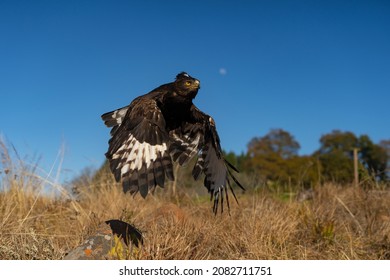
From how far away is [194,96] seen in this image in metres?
6.37

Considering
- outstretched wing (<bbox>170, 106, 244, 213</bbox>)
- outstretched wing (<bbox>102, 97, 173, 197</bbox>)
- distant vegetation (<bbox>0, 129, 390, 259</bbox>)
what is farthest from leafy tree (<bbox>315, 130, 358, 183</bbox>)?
outstretched wing (<bbox>102, 97, 173, 197</bbox>)

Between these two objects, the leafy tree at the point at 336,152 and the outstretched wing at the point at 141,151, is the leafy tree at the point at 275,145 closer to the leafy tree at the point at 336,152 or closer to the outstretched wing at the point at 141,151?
the leafy tree at the point at 336,152

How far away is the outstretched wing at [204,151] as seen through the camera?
22.2 ft

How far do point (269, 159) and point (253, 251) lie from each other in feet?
106

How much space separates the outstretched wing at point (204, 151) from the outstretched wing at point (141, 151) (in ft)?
4.47

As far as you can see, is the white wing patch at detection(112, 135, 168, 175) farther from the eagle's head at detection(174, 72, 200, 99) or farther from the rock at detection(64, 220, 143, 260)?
the eagle's head at detection(174, 72, 200, 99)

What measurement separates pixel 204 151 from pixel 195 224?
116 centimetres

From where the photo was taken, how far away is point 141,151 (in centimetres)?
536

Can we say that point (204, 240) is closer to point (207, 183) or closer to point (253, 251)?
point (253, 251)

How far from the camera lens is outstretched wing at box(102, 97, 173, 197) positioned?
5.15 m

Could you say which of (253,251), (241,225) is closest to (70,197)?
(241,225)

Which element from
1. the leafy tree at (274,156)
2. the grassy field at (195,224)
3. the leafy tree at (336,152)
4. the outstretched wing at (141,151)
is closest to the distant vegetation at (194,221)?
the grassy field at (195,224)

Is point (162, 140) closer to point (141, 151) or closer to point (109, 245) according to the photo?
point (141, 151)

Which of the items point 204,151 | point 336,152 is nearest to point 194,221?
point 204,151
